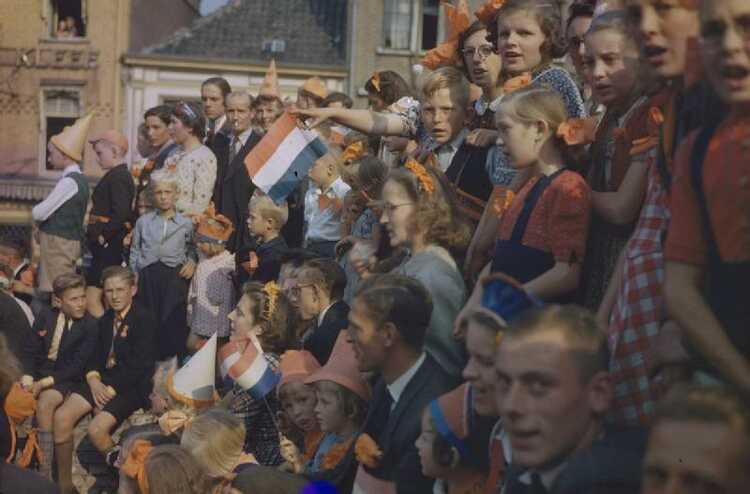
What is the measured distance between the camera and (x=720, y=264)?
10.3ft

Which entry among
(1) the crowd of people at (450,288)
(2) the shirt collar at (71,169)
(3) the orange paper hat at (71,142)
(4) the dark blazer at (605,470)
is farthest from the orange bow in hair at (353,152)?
(4) the dark blazer at (605,470)

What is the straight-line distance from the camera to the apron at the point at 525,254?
4.65 meters

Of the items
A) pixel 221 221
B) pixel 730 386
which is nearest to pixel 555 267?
pixel 730 386

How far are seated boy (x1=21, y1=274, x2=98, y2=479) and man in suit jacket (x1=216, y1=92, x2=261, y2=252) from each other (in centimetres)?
115

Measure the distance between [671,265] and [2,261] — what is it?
34.7 feet

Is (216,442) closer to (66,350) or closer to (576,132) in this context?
(576,132)

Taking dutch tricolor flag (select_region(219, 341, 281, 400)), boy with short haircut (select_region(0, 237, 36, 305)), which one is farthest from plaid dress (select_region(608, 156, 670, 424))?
boy with short haircut (select_region(0, 237, 36, 305))

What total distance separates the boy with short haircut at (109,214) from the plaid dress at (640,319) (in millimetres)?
7646

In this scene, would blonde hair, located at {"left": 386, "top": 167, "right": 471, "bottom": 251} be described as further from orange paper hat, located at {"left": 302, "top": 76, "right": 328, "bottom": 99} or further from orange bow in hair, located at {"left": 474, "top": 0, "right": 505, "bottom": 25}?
orange paper hat, located at {"left": 302, "top": 76, "right": 328, "bottom": 99}

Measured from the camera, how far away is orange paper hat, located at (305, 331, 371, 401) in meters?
5.86

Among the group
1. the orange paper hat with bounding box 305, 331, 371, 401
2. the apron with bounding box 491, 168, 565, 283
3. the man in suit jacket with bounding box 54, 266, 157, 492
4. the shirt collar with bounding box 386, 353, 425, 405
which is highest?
the apron with bounding box 491, 168, 565, 283

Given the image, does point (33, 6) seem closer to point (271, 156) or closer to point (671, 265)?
point (271, 156)

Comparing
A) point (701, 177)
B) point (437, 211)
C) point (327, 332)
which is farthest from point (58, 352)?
point (701, 177)

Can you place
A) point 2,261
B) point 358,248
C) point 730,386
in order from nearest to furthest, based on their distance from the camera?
1. point 730,386
2. point 358,248
3. point 2,261
